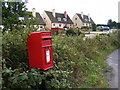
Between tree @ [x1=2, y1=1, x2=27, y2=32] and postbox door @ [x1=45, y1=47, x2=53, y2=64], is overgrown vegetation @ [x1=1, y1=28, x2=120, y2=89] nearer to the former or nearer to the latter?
postbox door @ [x1=45, y1=47, x2=53, y2=64]

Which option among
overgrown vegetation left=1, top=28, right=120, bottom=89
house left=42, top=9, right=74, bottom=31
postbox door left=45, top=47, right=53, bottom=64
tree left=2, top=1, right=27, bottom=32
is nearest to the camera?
overgrown vegetation left=1, top=28, right=120, bottom=89

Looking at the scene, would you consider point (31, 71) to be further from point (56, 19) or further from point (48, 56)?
point (56, 19)

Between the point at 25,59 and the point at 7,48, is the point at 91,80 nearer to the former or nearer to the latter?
the point at 25,59

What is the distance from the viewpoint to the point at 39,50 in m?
2.37

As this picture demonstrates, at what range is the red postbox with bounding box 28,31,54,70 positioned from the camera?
2361 mm

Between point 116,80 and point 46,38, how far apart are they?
301cm

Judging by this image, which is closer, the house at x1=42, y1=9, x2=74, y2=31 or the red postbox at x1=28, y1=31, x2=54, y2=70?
the red postbox at x1=28, y1=31, x2=54, y2=70

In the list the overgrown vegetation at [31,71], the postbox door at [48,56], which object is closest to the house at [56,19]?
the overgrown vegetation at [31,71]

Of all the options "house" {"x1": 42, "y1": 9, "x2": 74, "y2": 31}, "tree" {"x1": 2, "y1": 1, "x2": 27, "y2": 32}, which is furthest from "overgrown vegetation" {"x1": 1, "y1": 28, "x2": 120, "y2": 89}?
"house" {"x1": 42, "y1": 9, "x2": 74, "y2": 31}

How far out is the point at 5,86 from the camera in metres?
2.31

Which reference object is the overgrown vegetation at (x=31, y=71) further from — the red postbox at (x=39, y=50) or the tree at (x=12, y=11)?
the tree at (x=12, y=11)

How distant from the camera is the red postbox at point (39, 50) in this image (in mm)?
2361

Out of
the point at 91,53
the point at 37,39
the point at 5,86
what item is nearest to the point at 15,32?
the point at 37,39

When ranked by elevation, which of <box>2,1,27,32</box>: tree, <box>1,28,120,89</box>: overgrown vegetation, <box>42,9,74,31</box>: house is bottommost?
<box>1,28,120,89</box>: overgrown vegetation
